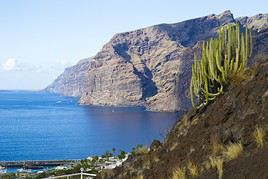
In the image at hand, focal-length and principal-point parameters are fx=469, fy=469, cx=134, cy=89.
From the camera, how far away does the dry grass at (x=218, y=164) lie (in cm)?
924

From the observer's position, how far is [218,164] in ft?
31.6

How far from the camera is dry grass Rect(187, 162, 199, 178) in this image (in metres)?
10.4

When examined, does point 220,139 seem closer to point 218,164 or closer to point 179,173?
point 179,173

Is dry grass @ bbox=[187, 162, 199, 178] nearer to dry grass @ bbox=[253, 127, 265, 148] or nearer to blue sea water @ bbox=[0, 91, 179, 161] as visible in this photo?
dry grass @ bbox=[253, 127, 265, 148]

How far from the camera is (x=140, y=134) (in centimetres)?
13275

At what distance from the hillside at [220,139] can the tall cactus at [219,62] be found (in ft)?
1.72

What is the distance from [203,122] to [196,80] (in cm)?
261

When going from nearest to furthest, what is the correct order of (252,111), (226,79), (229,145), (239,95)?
(229,145) → (252,111) → (239,95) → (226,79)

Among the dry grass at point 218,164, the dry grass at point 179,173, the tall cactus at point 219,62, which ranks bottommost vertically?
the dry grass at point 179,173

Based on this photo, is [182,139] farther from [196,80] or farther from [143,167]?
[196,80]

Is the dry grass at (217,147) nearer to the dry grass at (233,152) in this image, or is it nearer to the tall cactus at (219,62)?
the dry grass at (233,152)

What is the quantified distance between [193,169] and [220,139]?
157 cm

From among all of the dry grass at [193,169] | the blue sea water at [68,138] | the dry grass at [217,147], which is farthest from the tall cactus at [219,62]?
the blue sea water at [68,138]

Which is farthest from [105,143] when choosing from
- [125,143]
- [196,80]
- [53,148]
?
[196,80]
